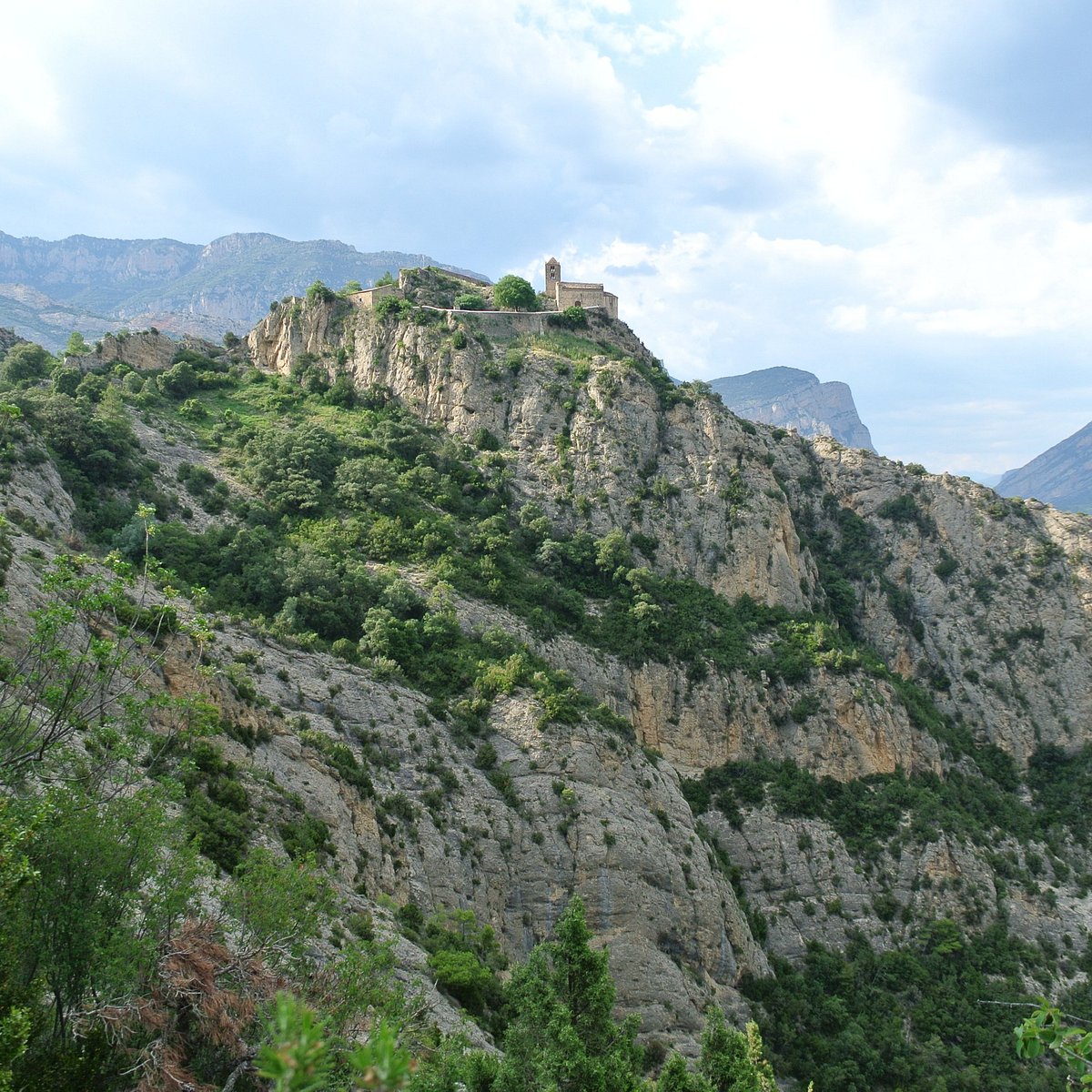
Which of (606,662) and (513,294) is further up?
(513,294)

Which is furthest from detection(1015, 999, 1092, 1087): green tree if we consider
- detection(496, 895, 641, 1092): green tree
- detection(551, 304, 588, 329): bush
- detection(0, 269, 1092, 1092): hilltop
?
detection(551, 304, 588, 329): bush

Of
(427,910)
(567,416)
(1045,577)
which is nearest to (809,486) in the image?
(1045,577)

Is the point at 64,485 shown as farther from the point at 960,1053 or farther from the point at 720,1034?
the point at 960,1053

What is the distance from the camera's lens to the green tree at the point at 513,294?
7875 centimetres

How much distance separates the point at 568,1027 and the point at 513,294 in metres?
70.6

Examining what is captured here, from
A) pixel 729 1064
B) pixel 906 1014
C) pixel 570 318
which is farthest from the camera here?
pixel 570 318

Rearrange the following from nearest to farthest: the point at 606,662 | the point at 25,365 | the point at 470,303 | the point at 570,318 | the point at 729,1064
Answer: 1. the point at 729,1064
2. the point at 606,662
3. the point at 25,365
4. the point at 470,303
5. the point at 570,318

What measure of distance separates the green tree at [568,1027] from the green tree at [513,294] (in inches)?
2642

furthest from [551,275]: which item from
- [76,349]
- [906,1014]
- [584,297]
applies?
[906,1014]

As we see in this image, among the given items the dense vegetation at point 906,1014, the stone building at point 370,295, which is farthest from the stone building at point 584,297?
the dense vegetation at point 906,1014

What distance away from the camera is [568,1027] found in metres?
17.9

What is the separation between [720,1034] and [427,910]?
15.1 metres

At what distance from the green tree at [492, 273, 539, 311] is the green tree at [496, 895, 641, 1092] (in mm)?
67112

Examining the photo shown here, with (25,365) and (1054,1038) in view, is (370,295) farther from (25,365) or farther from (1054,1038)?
(1054,1038)
